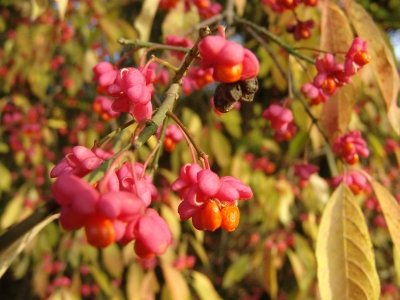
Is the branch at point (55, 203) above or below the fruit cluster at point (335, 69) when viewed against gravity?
above

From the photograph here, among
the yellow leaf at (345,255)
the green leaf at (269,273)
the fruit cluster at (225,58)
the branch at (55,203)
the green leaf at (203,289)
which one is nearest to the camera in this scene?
the branch at (55,203)

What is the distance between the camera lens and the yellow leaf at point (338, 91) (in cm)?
102

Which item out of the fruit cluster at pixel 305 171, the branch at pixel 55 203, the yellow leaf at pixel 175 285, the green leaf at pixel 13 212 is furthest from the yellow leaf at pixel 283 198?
the branch at pixel 55 203

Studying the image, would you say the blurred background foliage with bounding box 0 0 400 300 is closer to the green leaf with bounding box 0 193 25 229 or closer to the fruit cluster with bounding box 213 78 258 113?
the green leaf with bounding box 0 193 25 229

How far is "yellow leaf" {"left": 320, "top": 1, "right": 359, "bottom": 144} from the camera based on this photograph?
3.34 ft

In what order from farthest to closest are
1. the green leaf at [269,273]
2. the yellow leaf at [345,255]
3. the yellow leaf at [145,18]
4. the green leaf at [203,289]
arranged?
the green leaf at [269,273] → the green leaf at [203,289] → the yellow leaf at [145,18] → the yellow leaf at [345,255]

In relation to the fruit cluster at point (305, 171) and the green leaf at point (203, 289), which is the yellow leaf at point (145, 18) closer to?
the fruit cluster at point (305, 171)

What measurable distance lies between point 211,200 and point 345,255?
41cm

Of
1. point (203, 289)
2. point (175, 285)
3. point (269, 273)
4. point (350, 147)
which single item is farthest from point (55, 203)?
point (269, 273)

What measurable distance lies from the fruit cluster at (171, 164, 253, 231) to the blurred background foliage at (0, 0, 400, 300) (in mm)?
987

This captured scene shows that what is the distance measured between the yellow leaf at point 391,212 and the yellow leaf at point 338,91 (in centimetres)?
17

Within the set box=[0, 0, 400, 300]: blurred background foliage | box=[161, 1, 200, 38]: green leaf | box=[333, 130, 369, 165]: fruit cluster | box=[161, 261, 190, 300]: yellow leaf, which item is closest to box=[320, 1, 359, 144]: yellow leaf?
box=[333, 130, 369, 165]: fruit cluster

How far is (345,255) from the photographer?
Result: 2.75 feet

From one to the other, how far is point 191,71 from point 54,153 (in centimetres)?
250
